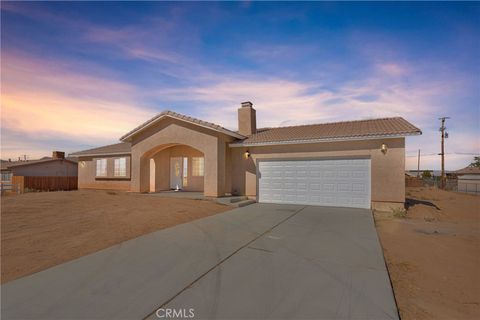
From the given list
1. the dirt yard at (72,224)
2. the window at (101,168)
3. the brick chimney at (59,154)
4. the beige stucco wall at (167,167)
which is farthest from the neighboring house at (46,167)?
the dirt yard at (72,224)

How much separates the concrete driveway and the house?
509cm

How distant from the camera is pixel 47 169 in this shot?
1141 inches

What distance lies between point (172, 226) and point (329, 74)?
1034cm

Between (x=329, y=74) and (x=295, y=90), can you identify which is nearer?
(x=329, y=74)

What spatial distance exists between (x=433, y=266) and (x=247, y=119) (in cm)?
1153

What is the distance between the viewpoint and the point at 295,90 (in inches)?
534

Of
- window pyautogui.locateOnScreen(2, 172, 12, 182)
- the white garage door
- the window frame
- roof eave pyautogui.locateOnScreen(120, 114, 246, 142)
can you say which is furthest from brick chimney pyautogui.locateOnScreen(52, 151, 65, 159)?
the white garage door

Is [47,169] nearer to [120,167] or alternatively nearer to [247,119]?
[120,167]

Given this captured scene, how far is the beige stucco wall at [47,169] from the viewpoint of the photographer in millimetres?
27344

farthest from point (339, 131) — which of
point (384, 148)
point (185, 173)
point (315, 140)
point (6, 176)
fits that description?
point (6, 176)

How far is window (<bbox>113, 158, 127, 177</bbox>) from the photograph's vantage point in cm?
1641

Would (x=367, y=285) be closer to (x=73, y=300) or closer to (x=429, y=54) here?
(x=73, y=300)

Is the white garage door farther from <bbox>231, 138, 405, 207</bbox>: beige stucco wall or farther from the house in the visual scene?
<bbox>231, 138, 405, 207</bbox>: beige stucco wall

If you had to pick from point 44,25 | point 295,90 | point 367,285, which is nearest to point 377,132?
point 295,90
